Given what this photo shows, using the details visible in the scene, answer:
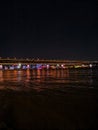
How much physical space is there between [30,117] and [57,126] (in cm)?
236

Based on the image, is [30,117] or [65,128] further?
[30,117]

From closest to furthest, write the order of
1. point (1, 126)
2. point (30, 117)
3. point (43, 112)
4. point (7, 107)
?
point (1, 126)
point (30, 117)
point (43, 112)
point (7, 107)

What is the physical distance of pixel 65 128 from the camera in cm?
1121

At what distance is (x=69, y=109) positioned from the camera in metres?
15.5

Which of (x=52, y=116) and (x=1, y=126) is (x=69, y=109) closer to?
(x=52, y=116)

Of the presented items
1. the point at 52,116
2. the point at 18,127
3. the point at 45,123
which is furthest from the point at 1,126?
the point at 52,116

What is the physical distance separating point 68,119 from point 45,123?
4.15ft

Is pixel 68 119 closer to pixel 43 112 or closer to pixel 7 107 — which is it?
pixel 43 112

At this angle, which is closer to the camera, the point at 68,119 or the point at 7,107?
the point at 68,119

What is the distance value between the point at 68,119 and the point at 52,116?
1.04m

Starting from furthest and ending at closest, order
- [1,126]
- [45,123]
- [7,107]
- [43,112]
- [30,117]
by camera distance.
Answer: [7,107] → [43,112] → [30,117] → [45,123] → [1,126]

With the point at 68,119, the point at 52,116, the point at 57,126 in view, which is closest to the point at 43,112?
the point at 52,116

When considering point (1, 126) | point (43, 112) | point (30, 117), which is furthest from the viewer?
point (43, 112)

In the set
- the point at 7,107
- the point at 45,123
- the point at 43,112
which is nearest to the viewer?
the point at 45,123
